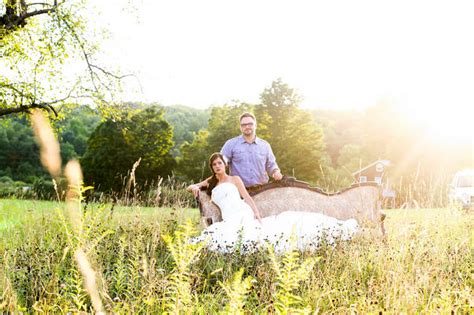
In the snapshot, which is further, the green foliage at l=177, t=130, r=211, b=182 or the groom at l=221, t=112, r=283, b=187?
the green foliage at l=177, t=130, r=211, b=182

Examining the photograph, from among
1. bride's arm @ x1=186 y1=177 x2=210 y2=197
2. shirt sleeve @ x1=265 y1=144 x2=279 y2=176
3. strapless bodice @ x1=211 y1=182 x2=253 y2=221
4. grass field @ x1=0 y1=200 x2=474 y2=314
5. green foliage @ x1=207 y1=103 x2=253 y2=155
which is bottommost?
grass field @ x1=0 y1=200 x2=474 y2=314

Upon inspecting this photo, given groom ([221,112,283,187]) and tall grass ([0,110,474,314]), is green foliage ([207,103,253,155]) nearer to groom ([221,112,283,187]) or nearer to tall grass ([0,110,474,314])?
groom ([221,112,283,187])

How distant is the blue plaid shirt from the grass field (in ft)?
4.65

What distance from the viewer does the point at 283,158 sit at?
3428cm

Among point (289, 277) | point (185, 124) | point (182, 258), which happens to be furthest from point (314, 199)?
point (185, 124)

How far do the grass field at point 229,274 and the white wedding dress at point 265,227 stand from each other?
0.90 feet

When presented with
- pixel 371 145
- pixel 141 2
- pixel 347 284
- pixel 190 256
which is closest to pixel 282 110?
pixel 371 145

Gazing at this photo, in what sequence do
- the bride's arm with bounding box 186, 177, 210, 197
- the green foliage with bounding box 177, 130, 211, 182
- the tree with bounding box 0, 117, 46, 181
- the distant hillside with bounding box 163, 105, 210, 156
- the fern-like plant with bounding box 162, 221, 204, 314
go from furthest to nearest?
the distant hillside with bounding box 163, 105, 210, 156, the tree with bounding box 0, 117, 46, 181, the green foliage with bounding box 177, 130, 211, 182, the bride's arm with bounding box 186, 177, 210, 197, the fern-like plant with bounding box 162, 221, 204, 314

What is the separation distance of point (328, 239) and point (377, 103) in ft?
136

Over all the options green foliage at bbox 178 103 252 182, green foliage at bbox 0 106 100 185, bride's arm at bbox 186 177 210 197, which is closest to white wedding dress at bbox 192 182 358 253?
bride's arm at bbox 186 177 210 197

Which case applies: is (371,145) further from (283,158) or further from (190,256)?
(190,256)

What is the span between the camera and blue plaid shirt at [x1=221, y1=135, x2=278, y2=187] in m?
7.51

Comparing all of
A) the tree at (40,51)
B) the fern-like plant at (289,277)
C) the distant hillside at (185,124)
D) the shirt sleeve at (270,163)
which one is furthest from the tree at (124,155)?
the fern-like plant at (289,277)

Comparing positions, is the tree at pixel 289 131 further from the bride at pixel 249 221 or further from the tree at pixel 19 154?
the bride at pixel 249 221
